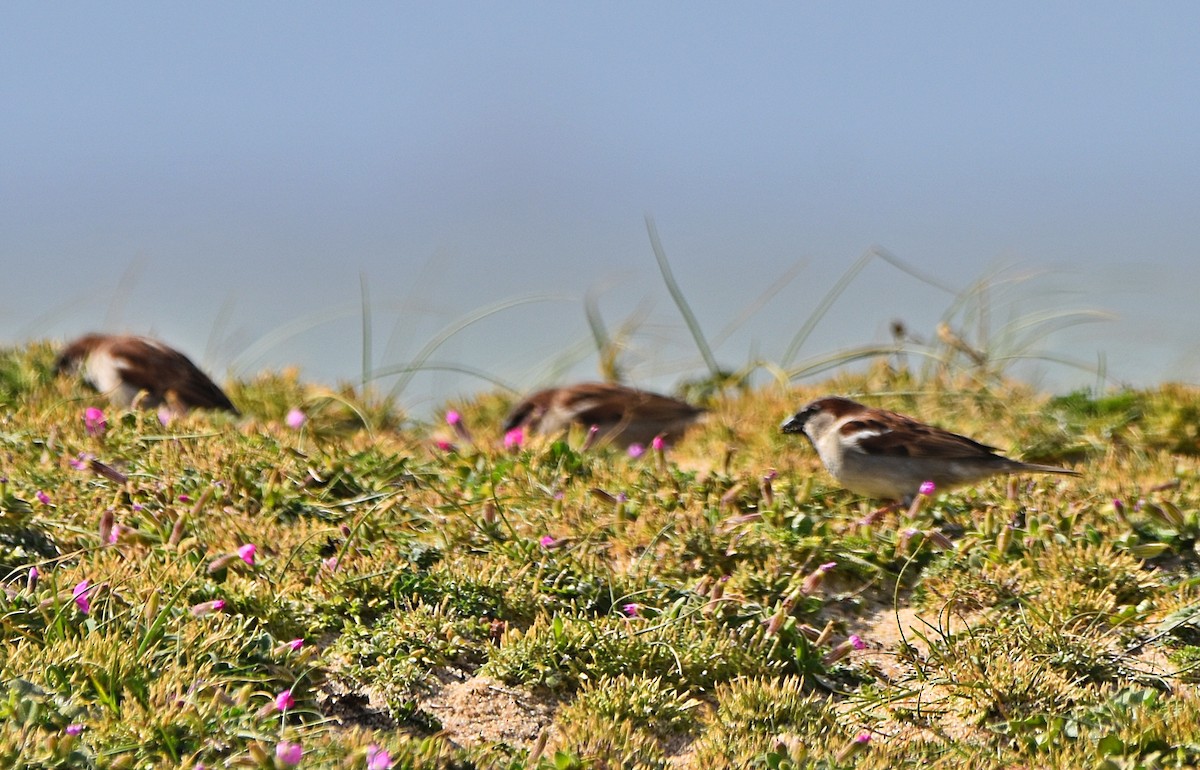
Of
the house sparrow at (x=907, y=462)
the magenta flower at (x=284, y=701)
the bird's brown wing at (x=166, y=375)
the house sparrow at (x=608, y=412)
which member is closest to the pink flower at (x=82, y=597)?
the magenta flower at (x=284, y=701)

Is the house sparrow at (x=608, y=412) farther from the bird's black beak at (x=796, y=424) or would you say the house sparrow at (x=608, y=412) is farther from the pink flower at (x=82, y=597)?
the pink flower at (x=82, y=597)

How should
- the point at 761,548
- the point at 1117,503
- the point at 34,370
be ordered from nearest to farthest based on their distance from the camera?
the point at 761,548, the point at 1117,503, the point at 34,370

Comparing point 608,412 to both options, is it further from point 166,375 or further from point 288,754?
point 288,754

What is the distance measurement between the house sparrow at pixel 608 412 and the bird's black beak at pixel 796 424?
1.95 meters

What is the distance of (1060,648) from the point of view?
514cm

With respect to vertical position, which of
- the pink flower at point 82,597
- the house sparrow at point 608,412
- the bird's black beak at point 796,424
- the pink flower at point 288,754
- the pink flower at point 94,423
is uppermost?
the house sparrow at point 608,412

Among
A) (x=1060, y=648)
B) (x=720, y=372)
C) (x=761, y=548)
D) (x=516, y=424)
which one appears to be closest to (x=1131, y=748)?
(x=1060, y=648)

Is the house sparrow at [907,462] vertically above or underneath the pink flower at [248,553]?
above

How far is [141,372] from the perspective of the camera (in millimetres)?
9086

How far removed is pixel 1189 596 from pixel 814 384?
5158 mm

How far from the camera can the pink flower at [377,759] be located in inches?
147

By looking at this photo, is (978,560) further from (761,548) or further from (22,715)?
(22,715)

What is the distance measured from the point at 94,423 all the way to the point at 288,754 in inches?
157

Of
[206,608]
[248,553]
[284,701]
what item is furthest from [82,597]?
[284,701]
